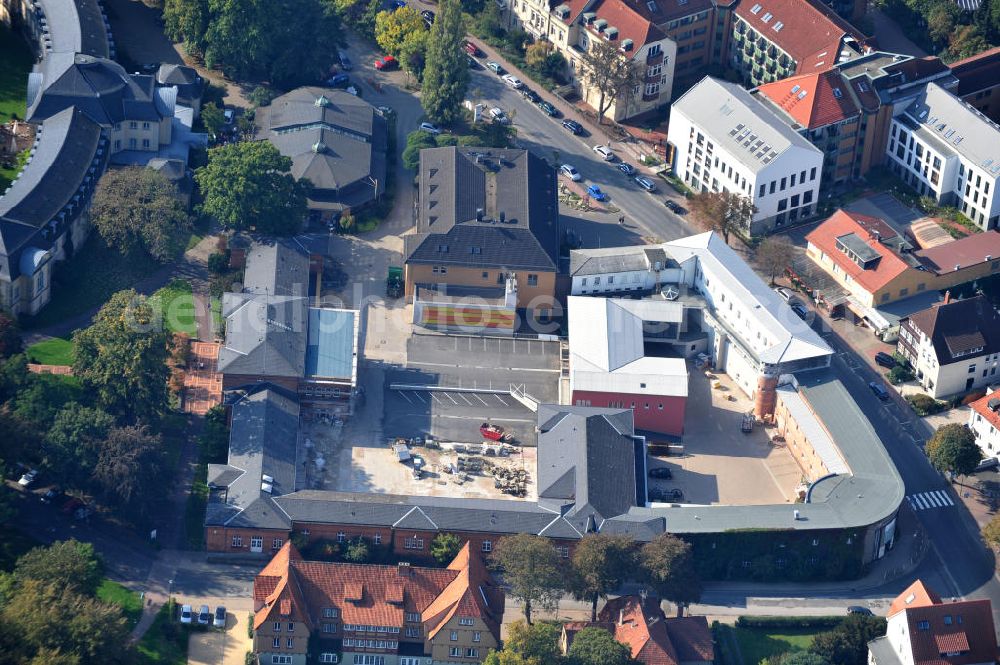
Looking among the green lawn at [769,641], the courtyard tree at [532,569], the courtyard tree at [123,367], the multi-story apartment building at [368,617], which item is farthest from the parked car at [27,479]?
the green lawn at [769,641]

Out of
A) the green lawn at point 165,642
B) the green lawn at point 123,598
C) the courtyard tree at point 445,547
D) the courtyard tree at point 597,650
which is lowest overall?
the green lawn at point 165,642

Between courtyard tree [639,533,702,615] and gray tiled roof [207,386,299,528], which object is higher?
courtyard tree [639,533,702,615]

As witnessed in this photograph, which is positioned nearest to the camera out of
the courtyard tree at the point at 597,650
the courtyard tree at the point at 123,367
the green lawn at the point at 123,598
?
the courtyard tree at the point at 597,650

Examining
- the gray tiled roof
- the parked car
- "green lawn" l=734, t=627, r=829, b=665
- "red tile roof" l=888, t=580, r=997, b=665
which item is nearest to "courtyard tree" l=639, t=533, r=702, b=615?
"green lawn" l=734, t=627, r=829, b=665

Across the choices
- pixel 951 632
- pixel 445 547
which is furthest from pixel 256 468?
pixel 951 632

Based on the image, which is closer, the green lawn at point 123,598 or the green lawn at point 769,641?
the green lawn at point 123,598

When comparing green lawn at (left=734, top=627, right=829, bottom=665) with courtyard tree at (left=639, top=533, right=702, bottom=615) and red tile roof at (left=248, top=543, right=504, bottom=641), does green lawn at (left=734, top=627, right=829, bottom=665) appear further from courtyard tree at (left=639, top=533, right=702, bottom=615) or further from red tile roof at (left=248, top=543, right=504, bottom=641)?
red tile roof at (left=248, top=543, right=504, bottom=641)

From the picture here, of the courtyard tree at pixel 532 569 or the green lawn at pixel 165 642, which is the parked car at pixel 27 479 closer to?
the green lawn at pixel 165 642
